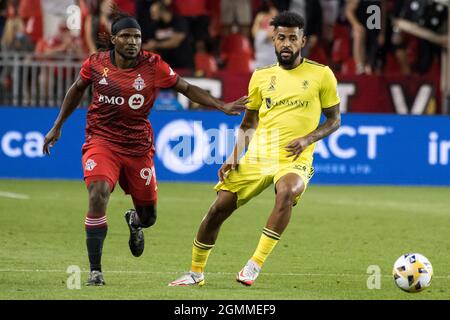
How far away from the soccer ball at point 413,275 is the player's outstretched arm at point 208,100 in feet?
6.08

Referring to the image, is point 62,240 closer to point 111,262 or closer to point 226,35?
point 111,262

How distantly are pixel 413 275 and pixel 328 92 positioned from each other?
179 cm

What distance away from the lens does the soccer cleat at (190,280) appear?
1035 cm

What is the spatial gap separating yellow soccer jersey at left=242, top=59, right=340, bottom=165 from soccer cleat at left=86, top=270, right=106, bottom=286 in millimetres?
1582

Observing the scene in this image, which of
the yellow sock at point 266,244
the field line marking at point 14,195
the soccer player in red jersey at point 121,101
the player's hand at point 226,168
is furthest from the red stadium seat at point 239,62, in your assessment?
the yellow sock at point 266,244

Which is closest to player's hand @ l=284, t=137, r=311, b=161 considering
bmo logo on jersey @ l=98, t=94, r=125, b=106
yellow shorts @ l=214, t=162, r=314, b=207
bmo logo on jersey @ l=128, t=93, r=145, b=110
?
yellow shorts @ l=214, t=162, r=314, b=207

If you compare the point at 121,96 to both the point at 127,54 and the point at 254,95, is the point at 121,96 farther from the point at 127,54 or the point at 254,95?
the point at 254,95

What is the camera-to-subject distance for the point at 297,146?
10.3 m

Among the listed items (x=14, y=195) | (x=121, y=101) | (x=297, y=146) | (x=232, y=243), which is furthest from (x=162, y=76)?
(x=14, y=195)

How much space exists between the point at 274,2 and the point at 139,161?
1246cm

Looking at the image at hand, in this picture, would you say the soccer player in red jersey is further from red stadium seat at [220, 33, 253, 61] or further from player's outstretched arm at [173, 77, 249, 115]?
red stadium seat at [220, 33, 253, 61]

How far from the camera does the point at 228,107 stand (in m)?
10.6

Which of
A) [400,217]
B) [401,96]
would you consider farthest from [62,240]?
[401,96]

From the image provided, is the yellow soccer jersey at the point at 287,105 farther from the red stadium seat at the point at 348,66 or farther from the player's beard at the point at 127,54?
the red stadium seat at the point at 348,66
